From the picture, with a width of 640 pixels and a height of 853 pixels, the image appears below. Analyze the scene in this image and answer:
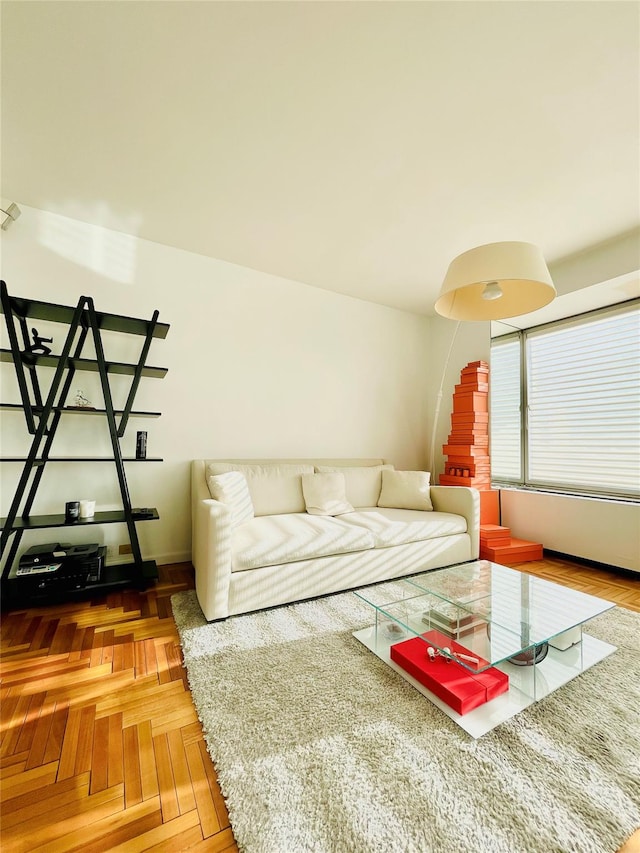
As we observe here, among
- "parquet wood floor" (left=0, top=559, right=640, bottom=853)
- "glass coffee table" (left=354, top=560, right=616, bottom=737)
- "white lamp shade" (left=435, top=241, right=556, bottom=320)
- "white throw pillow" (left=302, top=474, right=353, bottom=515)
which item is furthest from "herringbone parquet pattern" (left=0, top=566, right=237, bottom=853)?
"white lamp shade" (left=435, top=241, right=556, bottom=320)

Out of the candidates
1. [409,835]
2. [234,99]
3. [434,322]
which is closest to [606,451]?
[434,322]

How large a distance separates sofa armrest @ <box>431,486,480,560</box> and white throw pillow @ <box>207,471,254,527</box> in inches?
68.7

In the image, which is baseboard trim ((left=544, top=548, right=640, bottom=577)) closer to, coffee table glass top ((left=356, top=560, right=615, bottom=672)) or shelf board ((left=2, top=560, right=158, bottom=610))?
coffee table glass top ((left=356, top=560, right=615, bottom=672))

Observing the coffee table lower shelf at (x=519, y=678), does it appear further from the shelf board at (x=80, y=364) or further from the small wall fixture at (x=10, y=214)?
the small wall fixture at (x=10, y=214)

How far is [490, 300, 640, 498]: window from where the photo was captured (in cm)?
323

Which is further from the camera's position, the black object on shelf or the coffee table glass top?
the black object on shelf

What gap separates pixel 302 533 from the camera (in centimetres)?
240

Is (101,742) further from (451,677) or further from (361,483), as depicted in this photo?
(361,483)

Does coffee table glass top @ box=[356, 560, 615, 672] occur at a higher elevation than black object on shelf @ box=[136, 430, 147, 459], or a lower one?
lower

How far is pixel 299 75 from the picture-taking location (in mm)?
1669

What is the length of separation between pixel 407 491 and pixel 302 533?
1387mm

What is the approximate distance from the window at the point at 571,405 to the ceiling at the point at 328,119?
0.99 m

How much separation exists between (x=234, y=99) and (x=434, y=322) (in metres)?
3.41

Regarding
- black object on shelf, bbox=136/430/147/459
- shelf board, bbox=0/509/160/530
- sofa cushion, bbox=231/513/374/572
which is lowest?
sofa cushion, bbox=231/513/374/572
